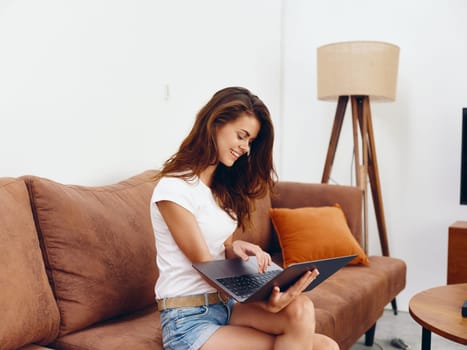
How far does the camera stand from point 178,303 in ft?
4.66

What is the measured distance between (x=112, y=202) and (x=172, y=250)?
399mm

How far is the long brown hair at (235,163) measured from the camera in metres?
1.53

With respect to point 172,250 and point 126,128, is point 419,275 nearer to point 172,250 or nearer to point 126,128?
point 126,128

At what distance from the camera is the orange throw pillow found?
245cm

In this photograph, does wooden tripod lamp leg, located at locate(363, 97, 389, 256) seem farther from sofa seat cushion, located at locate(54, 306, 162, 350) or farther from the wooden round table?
sofa seat cushion, located at locate(54, 306, 162, 350)

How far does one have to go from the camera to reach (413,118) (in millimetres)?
3289

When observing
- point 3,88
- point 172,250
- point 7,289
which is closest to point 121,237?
point 172,250

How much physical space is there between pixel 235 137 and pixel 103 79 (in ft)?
2.70

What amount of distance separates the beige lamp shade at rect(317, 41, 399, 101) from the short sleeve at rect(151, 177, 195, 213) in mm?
1725

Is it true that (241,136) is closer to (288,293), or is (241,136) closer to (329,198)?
(288,293)

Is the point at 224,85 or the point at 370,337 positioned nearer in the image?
the point at 370,337

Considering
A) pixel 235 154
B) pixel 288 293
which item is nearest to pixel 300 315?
pixel 288 293

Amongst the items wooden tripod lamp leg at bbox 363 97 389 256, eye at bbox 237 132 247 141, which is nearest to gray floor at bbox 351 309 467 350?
wooden tripod lamp leg at bbox 363 97 389 256

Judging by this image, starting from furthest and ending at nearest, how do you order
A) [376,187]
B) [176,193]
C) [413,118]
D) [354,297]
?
[413,118], [376,187], [354,297], [176,193]
